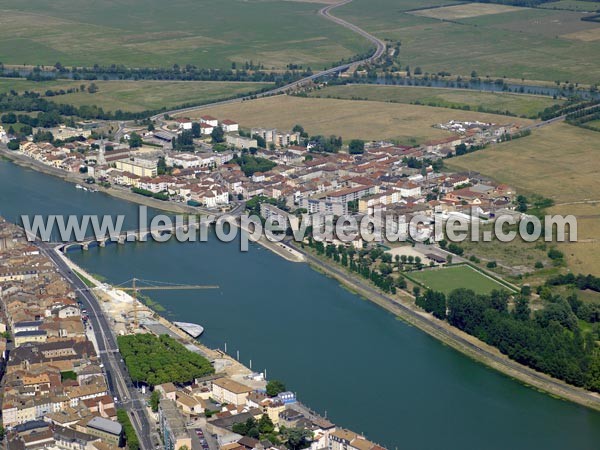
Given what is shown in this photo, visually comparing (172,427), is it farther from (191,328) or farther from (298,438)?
(191,328)

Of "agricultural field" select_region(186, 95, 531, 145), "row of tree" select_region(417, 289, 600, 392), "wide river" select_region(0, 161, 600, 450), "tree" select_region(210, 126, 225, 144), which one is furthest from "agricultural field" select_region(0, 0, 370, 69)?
"row of tree" select_region(417, 289, 600, 392)

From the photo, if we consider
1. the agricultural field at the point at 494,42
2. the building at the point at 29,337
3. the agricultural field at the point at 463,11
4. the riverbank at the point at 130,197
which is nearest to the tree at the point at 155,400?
the building at the point at 29,337

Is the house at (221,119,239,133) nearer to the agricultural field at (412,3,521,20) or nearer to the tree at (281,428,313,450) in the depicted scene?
the tree at (281,428,313,450)

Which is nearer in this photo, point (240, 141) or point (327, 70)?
point (240, 141)

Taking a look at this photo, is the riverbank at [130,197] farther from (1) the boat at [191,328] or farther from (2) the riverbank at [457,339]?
(1) the boat at [191,328]

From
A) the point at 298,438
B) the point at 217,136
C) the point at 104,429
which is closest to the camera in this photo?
the point at 298,438

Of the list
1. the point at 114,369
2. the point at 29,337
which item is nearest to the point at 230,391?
the point at 114,369
